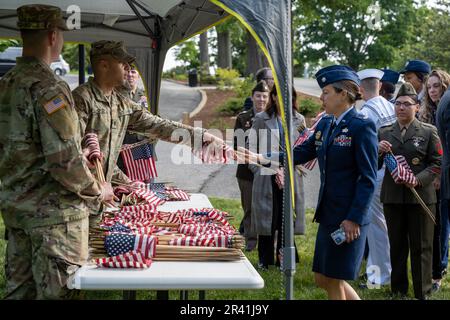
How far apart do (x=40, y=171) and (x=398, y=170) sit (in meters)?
3.23

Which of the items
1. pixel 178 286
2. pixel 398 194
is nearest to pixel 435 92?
pixel 398 194

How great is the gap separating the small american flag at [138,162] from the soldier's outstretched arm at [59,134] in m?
3.49

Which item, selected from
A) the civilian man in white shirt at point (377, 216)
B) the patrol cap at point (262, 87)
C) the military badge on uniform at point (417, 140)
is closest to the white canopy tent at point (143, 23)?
the patrol cap at point (262, 87)

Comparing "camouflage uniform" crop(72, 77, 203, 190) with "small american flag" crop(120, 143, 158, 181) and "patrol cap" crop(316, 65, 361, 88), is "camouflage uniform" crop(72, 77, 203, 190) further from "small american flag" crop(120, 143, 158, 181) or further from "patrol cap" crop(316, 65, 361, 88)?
"small american flag" crop(120, 143, 158, 181)

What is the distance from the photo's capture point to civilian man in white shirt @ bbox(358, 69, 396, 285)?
6.43 metres

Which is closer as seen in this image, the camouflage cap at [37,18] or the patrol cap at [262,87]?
the camouflage cap at [37,18]

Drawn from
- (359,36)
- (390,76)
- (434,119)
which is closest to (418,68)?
(390,76)

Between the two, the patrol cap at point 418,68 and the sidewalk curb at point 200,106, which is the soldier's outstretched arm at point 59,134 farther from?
the sidewalk curb at point 200,106

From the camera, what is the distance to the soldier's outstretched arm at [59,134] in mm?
3594

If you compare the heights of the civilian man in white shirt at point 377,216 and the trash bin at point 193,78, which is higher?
the trash bin at point 193,78

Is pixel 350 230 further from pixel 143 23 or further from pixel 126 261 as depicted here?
pixel 143 23

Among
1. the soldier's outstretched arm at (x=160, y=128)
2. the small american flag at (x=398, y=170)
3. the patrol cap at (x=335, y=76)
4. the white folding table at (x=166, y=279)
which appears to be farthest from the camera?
the small american flag at (x=398, y=170)
